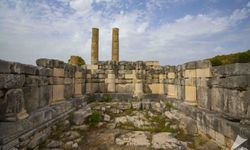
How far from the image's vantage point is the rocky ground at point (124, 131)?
13.9ft

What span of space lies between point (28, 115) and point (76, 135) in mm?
1556

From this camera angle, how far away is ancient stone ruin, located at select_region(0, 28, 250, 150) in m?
3.45

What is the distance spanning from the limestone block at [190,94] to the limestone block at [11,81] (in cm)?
531

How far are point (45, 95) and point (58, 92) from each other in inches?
38.1

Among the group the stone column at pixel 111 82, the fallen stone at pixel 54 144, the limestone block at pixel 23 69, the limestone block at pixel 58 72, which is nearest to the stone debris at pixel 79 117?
the limestone block at pixel 58 72

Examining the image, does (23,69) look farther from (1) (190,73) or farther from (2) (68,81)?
(1) (190,73)

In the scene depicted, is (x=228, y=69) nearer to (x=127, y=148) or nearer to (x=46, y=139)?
(x=127, y=148)

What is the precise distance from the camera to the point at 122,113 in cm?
722

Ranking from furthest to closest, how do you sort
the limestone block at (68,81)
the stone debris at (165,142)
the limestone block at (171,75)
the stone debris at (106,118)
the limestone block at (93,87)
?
1. the limestone block at (93,87)
2. the limestone block at (171,75)
3. the limestone block at (68,81)
4. the stone debris at (106,118)
5. the stone debris at (165,142)

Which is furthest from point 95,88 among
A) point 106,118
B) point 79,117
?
point 79,117

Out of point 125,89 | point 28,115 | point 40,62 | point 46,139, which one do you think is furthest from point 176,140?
point 125,89

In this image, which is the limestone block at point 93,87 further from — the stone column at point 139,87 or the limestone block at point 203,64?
the limestone block at point 203,64

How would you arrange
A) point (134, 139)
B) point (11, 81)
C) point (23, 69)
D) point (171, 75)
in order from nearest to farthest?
point (11, 81)
point (23, 69)
point (134, 139)
point (171, 75)

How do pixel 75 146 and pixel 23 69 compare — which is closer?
pixel 23 69
